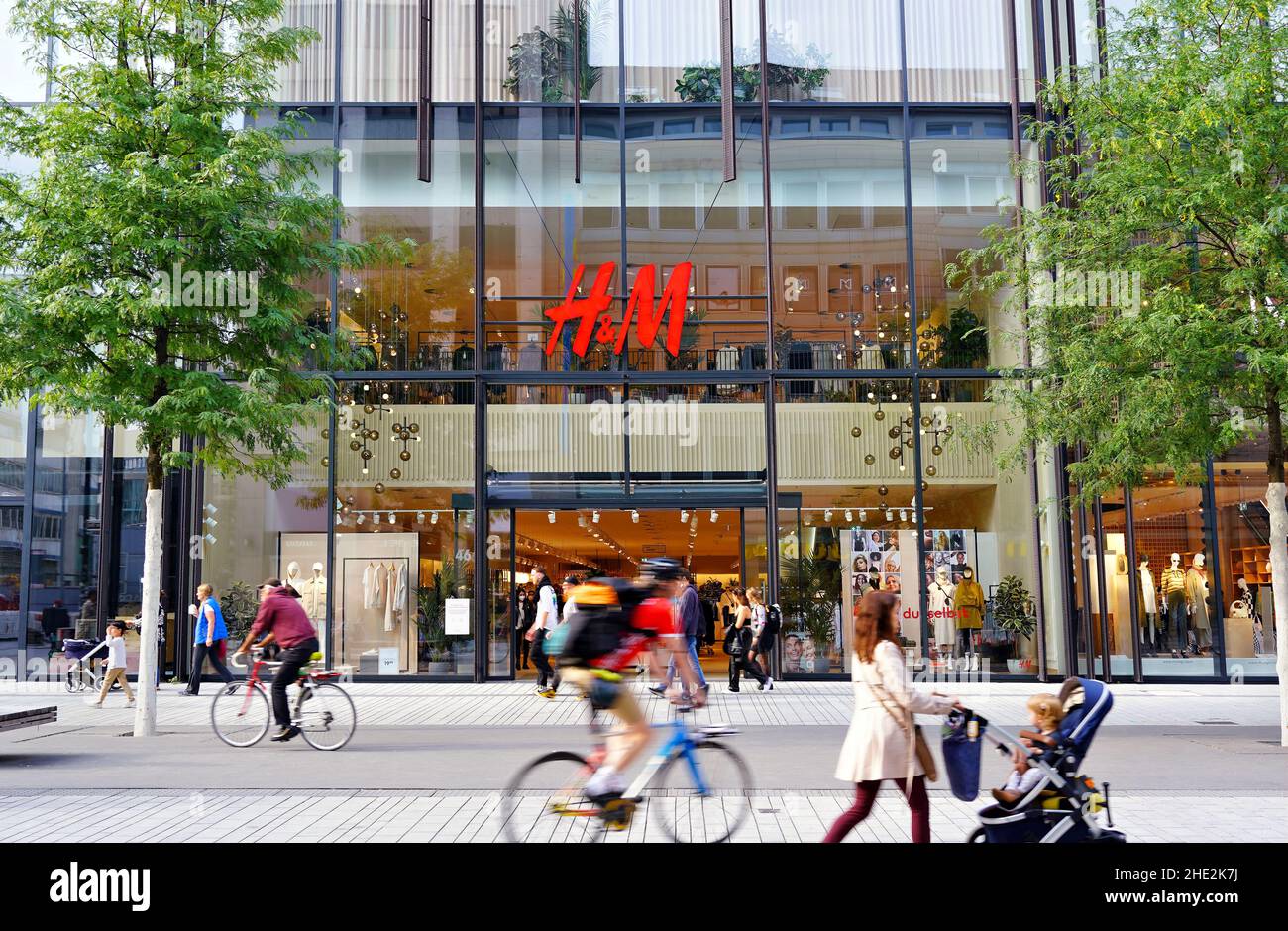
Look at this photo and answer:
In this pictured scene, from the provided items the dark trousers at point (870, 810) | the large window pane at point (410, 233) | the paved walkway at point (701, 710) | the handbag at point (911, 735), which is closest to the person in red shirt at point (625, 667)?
the dark trousers at point (870, 810)

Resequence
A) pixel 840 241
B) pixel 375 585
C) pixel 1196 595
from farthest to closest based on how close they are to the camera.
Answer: pixel 840 241 < pixel 375 585 < pixel 1196 595

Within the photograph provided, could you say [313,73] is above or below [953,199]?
above

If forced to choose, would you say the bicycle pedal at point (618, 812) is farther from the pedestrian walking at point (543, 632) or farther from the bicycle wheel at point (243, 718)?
the pedestrian walking at point (543, 632)

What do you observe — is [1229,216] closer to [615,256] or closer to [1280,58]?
[1280,58]

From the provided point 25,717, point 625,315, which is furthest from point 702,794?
point 625,315

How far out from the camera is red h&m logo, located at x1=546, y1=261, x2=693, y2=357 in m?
19.3

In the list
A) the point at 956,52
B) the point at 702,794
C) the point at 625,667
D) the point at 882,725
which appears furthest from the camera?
the point at 956,52

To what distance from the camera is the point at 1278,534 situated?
11938mm

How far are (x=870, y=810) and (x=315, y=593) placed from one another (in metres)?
14.3

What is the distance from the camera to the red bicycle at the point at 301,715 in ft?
37.6

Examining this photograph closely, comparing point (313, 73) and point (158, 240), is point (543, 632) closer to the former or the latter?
point (158, 240)

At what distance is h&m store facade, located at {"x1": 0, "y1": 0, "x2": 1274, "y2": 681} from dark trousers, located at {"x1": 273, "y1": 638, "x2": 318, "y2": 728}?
7.26 m

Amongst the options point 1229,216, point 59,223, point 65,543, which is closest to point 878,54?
point 1229,216

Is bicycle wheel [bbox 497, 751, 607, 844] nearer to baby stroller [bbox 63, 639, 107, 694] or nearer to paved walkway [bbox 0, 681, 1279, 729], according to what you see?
paved walkway [bbox 0, 681, 1279, 729]
